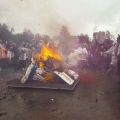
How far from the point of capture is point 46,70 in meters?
11.6

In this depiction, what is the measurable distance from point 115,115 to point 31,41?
15814 millimetres

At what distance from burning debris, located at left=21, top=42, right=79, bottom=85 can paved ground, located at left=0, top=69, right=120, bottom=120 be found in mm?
816

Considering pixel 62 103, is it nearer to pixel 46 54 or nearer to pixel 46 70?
pixel 46 70

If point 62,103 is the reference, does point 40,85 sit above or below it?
above

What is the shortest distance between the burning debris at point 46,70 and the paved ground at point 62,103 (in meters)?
0.82

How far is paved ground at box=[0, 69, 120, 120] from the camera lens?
6.62 metres

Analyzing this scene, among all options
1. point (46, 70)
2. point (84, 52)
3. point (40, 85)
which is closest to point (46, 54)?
point (46, 70)

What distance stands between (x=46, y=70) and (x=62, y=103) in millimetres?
3913

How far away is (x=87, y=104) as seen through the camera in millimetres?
7867

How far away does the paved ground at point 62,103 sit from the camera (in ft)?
21.7

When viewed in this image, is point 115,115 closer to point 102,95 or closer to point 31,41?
point 102,95

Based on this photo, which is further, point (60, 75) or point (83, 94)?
point (60, 75)

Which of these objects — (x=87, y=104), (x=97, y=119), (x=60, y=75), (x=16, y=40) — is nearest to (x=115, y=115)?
(x=97, y=119)

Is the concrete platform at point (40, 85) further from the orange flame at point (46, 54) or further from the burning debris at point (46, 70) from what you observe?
the orange flame at point (46, 54)
